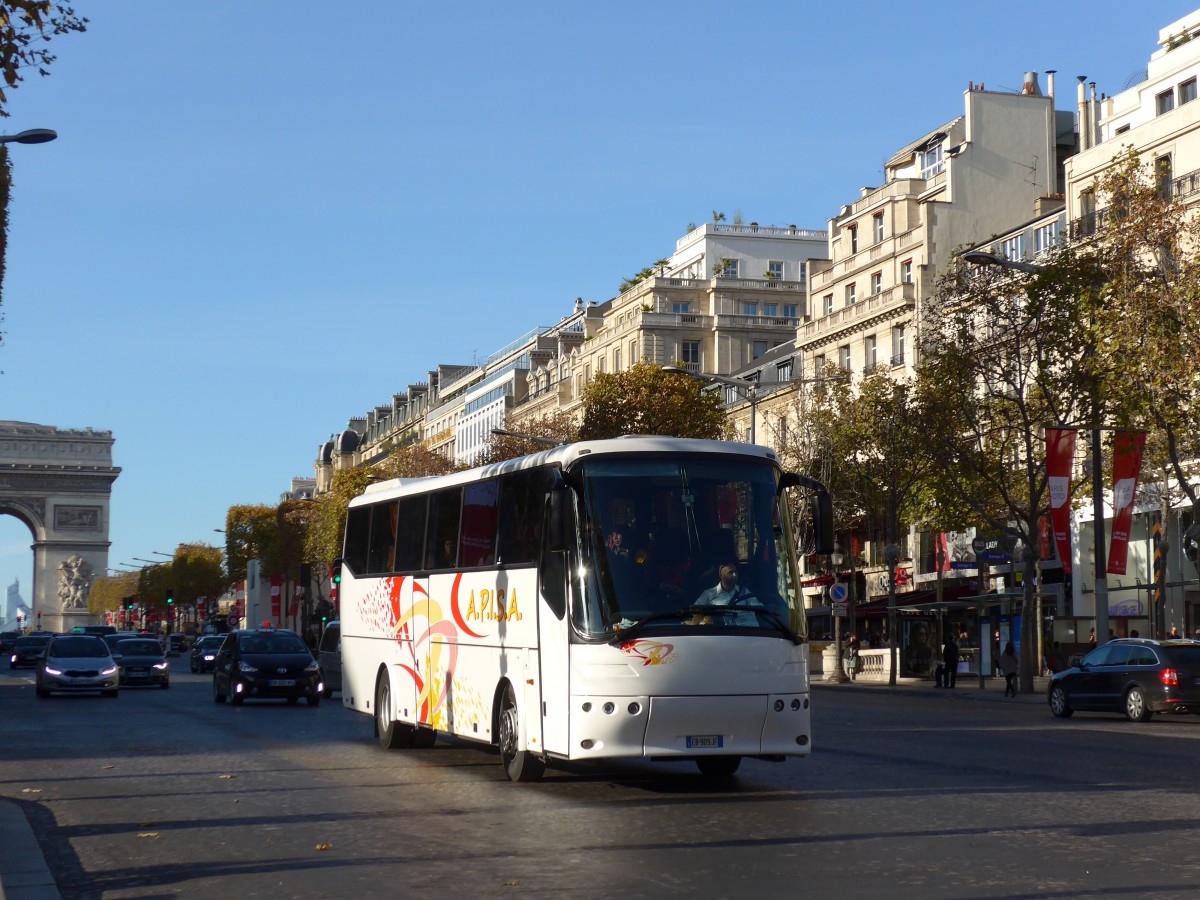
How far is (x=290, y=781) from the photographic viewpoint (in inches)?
680

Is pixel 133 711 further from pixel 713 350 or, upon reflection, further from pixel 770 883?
pixel 713 350

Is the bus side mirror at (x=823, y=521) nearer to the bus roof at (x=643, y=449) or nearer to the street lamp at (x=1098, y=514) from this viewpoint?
the bus roof at (x=643, y=449)

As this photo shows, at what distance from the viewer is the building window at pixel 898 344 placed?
215 ft

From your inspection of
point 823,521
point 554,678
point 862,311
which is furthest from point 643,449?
point 862,311

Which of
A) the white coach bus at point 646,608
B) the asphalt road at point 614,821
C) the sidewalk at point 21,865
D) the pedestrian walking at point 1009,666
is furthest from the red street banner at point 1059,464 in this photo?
the sidewalk at point 21,865

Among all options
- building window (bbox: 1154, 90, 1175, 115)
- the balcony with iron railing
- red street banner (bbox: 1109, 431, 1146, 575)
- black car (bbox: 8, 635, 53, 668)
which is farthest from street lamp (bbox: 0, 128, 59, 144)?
black car (bbox: 8, 635, 53, 668)

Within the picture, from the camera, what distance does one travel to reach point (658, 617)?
15.0 m

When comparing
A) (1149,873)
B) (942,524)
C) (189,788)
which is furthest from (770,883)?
(942,524)

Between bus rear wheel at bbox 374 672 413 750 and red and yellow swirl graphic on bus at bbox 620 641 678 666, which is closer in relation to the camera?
red and yellow swirl graphic on bus at bbox 620 641 678 666

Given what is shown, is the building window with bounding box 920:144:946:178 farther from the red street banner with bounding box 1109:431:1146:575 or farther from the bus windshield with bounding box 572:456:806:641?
the bus windshield with bounding box 572:456:806:641

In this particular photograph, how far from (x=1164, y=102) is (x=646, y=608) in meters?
43.8

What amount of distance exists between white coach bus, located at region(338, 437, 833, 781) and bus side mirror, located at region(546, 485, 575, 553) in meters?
0.02

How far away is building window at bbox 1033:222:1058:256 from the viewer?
5875cm

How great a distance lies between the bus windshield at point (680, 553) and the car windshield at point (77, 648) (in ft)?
96.2
